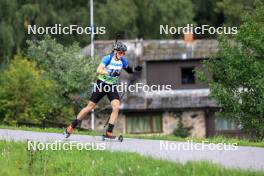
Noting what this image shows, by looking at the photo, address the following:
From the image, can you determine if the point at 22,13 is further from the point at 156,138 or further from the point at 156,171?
the point at 156,171

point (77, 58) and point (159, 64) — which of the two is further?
point (159, 64)

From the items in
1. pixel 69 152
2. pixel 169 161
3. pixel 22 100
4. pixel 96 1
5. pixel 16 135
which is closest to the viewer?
pixel 169 161

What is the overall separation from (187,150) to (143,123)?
26.9m

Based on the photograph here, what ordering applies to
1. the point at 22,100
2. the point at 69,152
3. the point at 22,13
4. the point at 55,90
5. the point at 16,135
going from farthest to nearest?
the point at 22,13, the point at 22,100, the point at 55,90, the point at 16,135, the point at 69,152

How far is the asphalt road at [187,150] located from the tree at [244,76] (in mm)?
4012

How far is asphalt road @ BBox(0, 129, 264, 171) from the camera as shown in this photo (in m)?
11.1

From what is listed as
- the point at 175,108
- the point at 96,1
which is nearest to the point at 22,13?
the point at 96,1

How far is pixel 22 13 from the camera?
45.5 metres

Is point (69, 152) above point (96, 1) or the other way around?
the other way around

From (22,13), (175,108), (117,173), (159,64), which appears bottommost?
(117,173)

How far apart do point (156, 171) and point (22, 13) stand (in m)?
36.9

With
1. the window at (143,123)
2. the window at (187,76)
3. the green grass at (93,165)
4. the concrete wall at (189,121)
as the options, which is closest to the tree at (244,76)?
the green grass at (93,165)

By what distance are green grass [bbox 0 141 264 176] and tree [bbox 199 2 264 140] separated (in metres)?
7.28

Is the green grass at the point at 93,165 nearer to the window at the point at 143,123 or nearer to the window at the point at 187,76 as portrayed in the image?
the window at the point at 143,123
